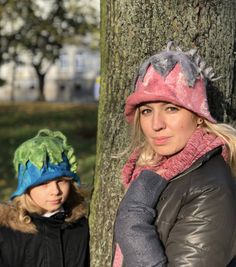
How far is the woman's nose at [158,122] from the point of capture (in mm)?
2305

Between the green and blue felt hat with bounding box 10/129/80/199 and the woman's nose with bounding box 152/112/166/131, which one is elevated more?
the woman's nose with bounding box 152/112/166/131

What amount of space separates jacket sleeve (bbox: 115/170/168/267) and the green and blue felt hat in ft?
2.45

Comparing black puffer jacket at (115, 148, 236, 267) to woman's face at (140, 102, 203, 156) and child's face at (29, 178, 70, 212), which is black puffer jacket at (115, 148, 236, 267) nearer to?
woman's face at (140, 102, 203, 156)

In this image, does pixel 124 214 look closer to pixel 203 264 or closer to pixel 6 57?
pixel 203 264

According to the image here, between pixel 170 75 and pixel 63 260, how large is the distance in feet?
4.07

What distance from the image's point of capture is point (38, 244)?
9.66 feet

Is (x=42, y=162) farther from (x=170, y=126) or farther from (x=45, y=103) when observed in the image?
(x=45, y=103)

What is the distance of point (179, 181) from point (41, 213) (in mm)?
1047

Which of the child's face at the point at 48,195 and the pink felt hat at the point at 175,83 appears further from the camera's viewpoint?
the child's face at the point at 48,195

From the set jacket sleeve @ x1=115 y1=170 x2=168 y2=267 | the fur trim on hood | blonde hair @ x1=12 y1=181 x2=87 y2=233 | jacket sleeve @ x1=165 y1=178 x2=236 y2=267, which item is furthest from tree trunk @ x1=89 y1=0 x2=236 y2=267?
jacket sleeve @ x1=165 y1=178 x2=236 y2=267

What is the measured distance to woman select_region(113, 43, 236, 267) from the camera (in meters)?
2.10

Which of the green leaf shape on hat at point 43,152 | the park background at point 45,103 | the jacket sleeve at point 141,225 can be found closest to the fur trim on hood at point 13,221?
the green leaf shape on hat at point 43,152

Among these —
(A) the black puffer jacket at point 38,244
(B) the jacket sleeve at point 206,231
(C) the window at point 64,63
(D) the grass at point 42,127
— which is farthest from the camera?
(C) the window at point 64,63

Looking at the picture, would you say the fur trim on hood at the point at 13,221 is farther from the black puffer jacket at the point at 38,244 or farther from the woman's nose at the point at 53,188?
the woman's nose at the point at 53,188
